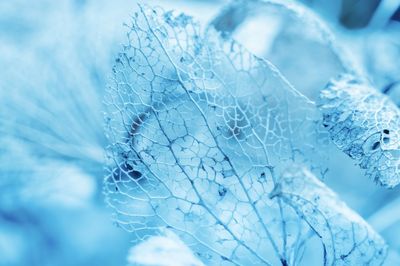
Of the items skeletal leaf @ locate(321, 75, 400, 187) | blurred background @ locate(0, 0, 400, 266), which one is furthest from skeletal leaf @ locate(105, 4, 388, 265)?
blurred background @ locate(0, 0, 400, 266)

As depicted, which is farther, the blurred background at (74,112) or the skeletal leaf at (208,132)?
the blurred background at (74,112)

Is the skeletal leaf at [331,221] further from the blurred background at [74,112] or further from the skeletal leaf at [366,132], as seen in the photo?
the blurred background at [74,112]

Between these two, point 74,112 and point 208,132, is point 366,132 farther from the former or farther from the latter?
point 74,112

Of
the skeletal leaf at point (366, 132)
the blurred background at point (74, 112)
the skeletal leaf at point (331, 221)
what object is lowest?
the skeletal leaf at point (331, 221)

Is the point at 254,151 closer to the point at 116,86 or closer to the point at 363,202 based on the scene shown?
the point at 116,86

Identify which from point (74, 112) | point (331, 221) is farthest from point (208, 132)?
point (74, 112)

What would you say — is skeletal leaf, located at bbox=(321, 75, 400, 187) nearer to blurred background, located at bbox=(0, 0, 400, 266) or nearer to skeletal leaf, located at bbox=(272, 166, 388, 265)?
skeletal leaf, located at bbox=(272, 166, 388, 265)

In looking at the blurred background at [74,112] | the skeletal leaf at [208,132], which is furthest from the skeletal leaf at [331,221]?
the blurred background at [74,112]

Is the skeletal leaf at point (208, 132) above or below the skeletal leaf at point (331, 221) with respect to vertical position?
above
